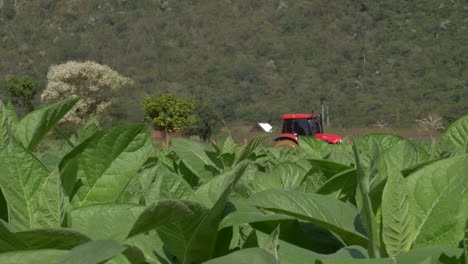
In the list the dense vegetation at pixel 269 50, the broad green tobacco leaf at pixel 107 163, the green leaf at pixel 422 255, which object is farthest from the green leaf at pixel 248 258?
the dense vegetation at pixel 269 50

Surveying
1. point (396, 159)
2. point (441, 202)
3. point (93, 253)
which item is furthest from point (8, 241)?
point (396, 159)

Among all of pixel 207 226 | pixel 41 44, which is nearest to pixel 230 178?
pixel 207 226

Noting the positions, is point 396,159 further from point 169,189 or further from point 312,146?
point 312,146

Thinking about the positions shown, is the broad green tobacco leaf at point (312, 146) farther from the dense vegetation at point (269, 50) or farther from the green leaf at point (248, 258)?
the dense vegetation at point (269, 50)

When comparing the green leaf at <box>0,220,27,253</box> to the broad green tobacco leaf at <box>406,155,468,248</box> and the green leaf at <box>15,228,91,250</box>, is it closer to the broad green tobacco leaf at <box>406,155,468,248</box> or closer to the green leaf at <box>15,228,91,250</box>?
the green leaf at <box>15,228,91,250</box>

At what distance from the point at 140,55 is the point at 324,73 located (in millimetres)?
17768

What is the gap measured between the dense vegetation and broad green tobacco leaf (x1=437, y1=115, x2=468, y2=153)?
50969mm

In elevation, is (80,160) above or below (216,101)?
above

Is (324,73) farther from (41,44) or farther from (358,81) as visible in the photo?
(41,44)

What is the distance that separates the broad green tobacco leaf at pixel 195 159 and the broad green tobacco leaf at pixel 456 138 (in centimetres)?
60

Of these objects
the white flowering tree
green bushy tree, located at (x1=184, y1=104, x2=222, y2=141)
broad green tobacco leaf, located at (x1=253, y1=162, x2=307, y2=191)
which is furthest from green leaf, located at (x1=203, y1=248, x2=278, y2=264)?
green bushy tree, located at (x1=184, y1=104, x2=222, y2=141)

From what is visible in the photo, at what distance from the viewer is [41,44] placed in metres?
68.2

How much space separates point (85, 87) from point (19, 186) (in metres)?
48.3

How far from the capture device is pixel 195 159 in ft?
5.41
